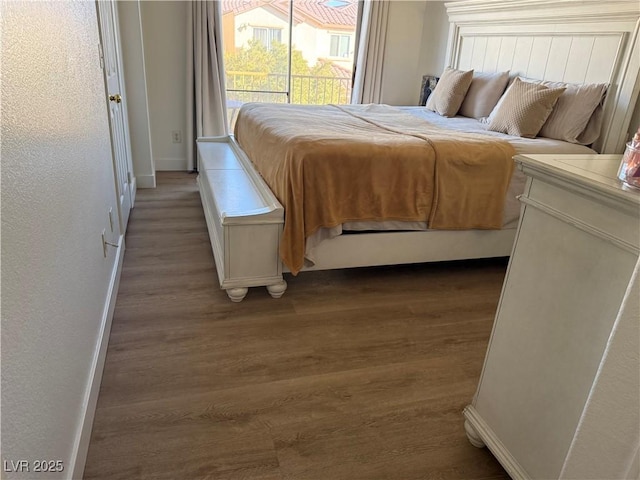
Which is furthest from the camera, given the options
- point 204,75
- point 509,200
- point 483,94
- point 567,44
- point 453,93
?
point 204,75

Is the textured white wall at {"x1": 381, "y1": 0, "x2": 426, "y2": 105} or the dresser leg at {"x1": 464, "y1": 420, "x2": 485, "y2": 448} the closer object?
the dresser leg at {"x1": 464, "y1": 420, "x2": 485, "y2": 448}

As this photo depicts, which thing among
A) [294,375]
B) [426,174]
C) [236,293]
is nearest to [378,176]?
[426,174]

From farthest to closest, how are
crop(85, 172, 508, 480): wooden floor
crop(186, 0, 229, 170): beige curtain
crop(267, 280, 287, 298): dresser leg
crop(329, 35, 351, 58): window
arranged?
crop(329, 35, 351, 58): window
crop(186, 0, 229, 170): beige curtain
crop(267, 280, 287, 298): dresser leg
crop(85, 172, 508, 480): wooden floor

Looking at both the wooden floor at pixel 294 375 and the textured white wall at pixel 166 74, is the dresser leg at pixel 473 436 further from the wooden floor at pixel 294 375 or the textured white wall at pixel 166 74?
the textured white wall at pixel 166 74

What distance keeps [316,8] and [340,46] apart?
0.47m

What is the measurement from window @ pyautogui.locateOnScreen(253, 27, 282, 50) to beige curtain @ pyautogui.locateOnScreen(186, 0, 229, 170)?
1.74 ft

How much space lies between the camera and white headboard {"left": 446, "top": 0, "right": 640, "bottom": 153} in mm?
2701

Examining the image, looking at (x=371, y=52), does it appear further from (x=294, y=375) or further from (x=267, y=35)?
(x=294, y=375)

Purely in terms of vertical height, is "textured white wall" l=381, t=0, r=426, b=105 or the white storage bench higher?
"textured white wall" l=381, t=0, r=426, b=105

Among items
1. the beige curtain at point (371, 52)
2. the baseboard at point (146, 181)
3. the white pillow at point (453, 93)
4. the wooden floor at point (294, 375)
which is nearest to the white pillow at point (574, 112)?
the white pillow at point (453, 93)

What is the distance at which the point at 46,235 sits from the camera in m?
1.12

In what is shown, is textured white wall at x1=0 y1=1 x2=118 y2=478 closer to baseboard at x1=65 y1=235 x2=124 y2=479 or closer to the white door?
baseboard at x1=65 y1=235 x2=124 y2=479

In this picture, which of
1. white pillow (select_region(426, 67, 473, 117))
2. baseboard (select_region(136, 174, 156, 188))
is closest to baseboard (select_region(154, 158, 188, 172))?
baseboard (select_region(136, 174, 156, 188))

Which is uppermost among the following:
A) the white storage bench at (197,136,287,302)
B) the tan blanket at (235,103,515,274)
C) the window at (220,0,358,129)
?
the window at (220,0,358,129)
